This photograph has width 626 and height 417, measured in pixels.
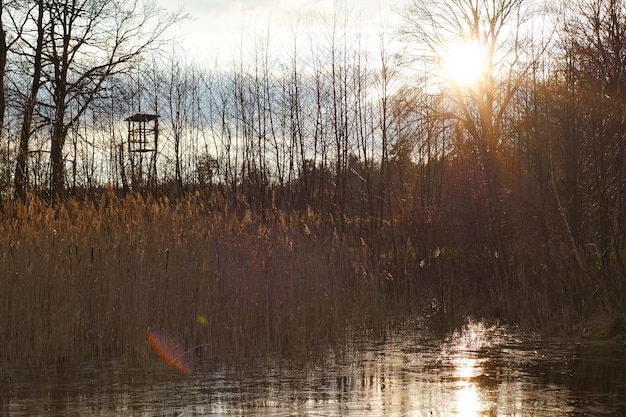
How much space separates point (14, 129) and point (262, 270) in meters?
10.1

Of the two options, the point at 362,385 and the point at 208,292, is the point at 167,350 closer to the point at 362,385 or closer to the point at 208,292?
the point at 208,292

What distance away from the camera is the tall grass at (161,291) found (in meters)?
5.96

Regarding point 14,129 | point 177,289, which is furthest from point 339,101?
point 14,129

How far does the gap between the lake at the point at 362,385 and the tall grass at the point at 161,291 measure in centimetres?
38

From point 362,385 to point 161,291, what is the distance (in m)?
2.15

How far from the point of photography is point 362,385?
16.5ft

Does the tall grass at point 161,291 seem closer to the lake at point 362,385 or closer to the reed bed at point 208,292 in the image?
the reed bed at point 208,292

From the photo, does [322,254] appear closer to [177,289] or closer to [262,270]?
[262,270]

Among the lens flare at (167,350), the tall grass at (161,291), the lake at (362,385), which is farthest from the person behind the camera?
the tall grass at (161,291)

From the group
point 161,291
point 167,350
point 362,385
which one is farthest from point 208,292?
point 362,385

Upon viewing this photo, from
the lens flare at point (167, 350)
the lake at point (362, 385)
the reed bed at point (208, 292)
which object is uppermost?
the reed bed at point (208, 292)

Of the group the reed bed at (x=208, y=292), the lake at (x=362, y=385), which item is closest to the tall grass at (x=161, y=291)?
the reed bed at (x=208, y=292)

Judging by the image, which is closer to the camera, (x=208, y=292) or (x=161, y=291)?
(x=161, y=291)

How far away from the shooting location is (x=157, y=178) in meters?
15.1
